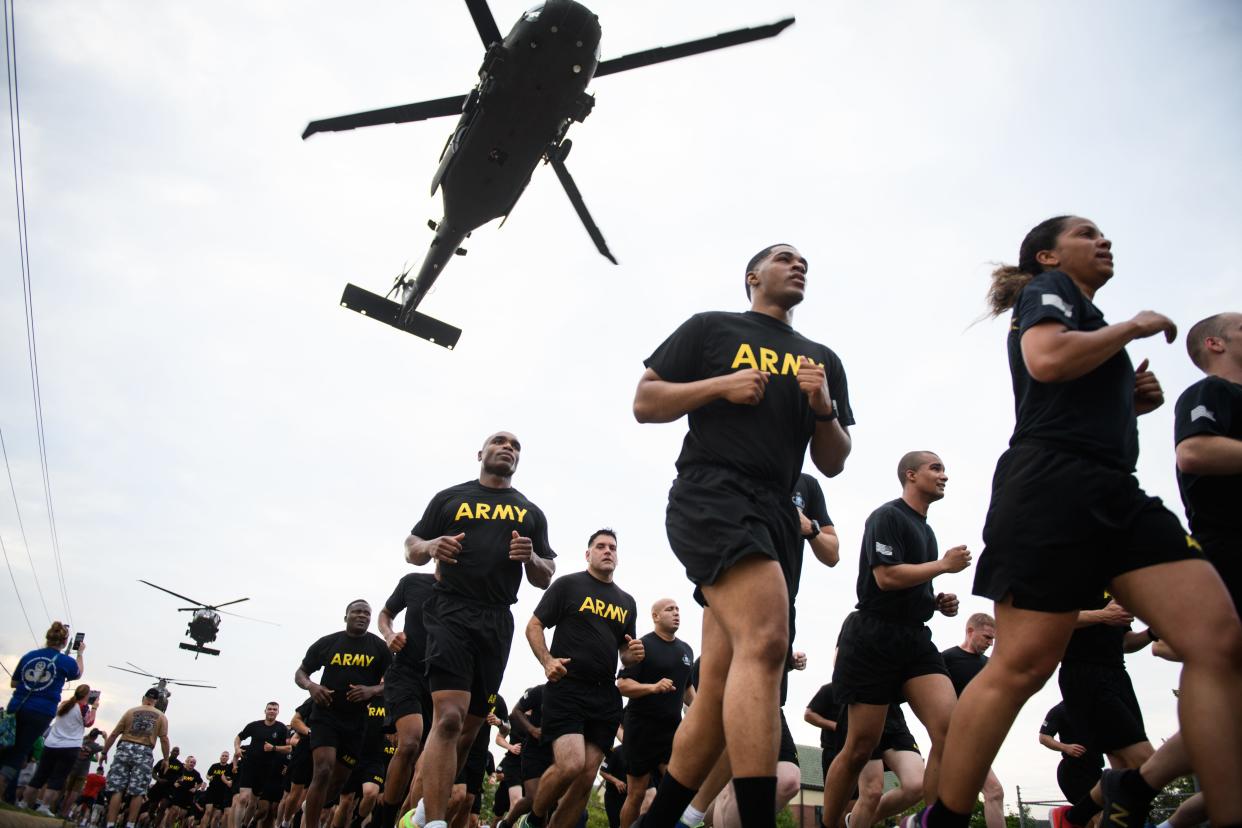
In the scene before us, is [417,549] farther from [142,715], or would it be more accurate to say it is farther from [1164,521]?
[142,715]

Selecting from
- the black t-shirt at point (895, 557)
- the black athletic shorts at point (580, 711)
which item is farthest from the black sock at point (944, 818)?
the black athletic shorts at point (580, 711)

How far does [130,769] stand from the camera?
13.6 metres

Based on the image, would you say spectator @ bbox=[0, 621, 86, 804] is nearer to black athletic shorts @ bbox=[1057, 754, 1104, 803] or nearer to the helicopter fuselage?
the helicopter fuselage

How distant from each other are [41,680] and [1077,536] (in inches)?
386

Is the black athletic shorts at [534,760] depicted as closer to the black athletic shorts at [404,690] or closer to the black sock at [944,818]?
the black athletic shorts at [404,690]

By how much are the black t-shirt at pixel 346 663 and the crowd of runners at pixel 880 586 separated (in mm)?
2415

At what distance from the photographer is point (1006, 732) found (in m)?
2.62

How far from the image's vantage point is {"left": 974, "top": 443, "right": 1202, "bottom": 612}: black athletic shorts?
2549 mm

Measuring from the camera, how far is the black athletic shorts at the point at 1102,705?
5.00 meters

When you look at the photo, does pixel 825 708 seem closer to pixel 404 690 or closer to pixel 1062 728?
pixel 1062 728

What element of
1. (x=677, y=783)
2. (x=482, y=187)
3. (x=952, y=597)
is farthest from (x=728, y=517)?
(x=482, y=187)

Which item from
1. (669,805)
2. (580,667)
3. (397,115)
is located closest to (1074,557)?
(669,805)

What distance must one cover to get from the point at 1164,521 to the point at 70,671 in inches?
397

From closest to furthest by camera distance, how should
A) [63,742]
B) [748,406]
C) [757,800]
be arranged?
1. [757,800]
2. [748,406]
3. [63,742]
